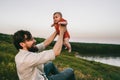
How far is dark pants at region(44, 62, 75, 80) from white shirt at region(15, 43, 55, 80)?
0.50 meters

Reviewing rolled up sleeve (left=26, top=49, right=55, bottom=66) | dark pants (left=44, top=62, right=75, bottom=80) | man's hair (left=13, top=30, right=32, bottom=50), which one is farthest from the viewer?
dark pants (left=44, top=62, right=75, bottom=80)

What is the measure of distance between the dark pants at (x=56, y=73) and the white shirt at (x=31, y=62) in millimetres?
504

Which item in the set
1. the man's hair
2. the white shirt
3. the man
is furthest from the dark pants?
the man's hair

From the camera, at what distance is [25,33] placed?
8195 mm

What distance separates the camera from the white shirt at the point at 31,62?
7.62 m

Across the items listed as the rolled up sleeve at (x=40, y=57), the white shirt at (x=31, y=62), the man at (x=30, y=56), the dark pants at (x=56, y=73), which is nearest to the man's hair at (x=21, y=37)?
the man at (x=30, y=56)

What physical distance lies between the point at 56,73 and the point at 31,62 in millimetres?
1757

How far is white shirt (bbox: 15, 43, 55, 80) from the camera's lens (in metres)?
7.62

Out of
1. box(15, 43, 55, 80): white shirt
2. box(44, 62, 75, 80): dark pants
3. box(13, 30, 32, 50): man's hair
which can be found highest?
box(13, 30, 32, 50): man's hair

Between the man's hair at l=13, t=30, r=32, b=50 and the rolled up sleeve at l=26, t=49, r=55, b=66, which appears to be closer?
the rolled up sleeve at l=26, t=49, r=55, b=66

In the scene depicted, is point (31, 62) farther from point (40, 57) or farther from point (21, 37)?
point (21, 37)

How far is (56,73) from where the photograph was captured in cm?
943

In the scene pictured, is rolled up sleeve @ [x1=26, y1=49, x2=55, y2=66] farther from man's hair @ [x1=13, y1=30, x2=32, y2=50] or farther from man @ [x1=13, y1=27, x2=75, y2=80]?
man's hair @ [x1=13, y1=30, x2=32, y2=50]

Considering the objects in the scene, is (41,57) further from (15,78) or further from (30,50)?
(15,78)
